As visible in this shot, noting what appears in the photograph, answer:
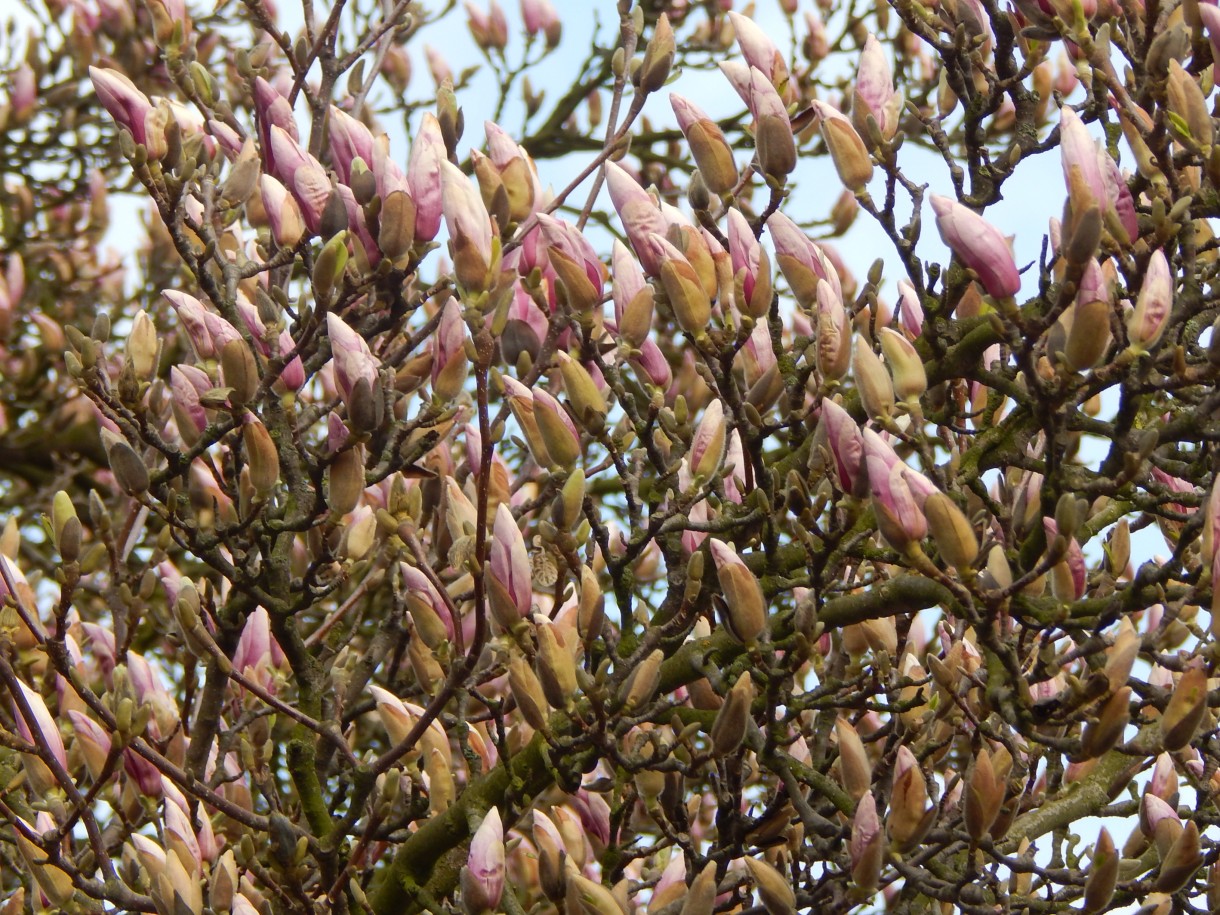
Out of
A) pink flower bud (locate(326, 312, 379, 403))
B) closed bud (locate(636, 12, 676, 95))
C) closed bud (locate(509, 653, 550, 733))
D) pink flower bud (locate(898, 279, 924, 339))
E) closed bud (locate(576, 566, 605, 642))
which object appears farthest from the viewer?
closed bud (locate(636, 12, 676, 95))

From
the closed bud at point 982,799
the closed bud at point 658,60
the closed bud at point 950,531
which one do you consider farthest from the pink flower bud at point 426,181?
the closed bud at point 982,799

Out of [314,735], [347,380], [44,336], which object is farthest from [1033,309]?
[44,336]

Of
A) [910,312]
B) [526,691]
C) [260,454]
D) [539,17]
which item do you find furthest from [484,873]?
[539,17]

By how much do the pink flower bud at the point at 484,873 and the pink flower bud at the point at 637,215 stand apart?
82 cm

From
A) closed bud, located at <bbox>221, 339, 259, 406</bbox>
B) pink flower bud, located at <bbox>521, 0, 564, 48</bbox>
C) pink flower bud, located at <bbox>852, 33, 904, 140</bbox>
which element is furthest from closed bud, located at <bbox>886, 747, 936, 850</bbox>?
pink flower bud, located at <bbox>521, 0, 564, 48</bbox>

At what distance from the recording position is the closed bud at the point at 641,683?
1.86 metres

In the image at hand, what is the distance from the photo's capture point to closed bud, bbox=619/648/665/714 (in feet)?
6.09

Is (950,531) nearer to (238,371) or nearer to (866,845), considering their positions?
(866,845)

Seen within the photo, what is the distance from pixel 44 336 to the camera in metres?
5.13

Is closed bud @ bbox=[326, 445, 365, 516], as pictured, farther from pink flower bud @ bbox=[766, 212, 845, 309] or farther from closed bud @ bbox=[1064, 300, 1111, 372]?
closed bud @ bbox=[1064, 300, 1111, 372]

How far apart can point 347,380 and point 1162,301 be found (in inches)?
45.1

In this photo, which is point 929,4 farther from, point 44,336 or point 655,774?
point 44,336

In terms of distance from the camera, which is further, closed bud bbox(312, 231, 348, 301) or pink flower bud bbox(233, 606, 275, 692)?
pink flower bud bbox(233, 606, 275, 692)

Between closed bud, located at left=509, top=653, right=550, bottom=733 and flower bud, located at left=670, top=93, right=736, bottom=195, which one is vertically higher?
flower bud, located at left=670, top=93, right=736, bottom=195
